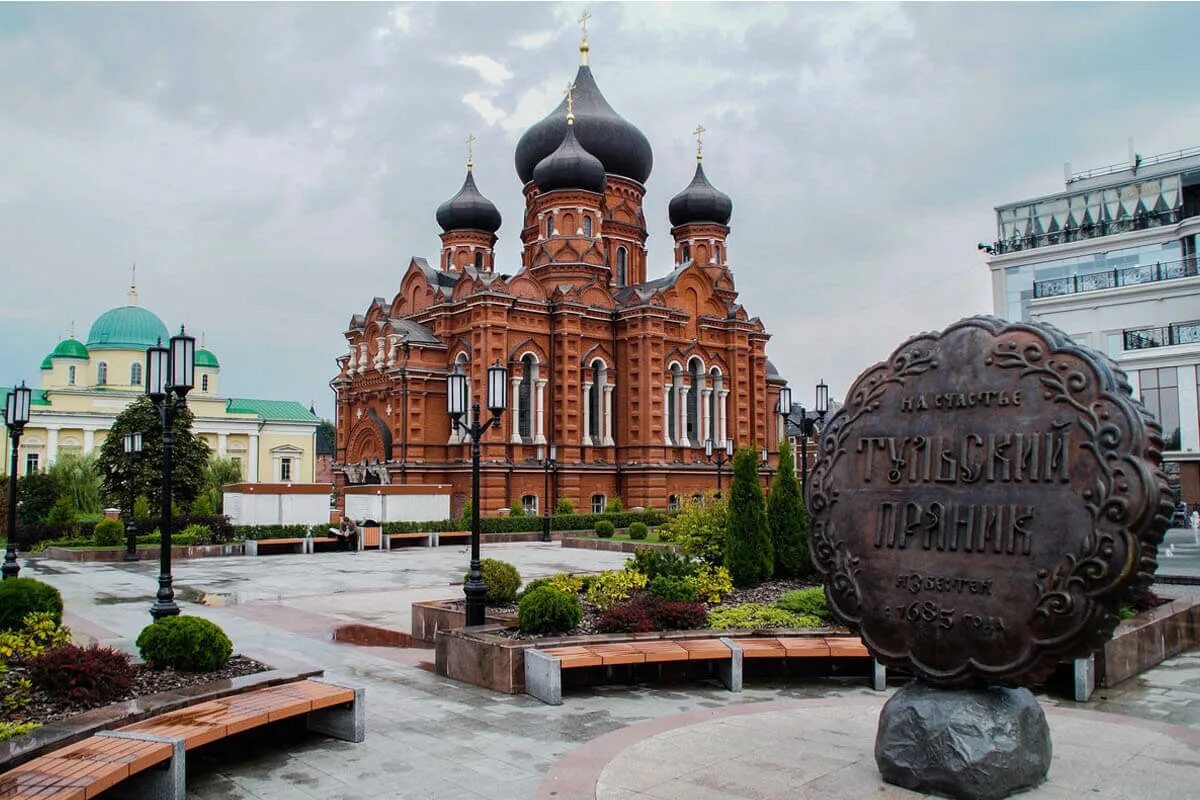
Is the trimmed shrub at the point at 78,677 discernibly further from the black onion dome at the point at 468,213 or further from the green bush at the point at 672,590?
the black onion dome at the point at 468,213

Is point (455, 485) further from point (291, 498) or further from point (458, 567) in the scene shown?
point (458, 567)

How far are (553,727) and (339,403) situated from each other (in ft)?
130

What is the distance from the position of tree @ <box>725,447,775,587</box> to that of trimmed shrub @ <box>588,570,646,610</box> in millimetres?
1925

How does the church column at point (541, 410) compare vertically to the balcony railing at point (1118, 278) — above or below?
below

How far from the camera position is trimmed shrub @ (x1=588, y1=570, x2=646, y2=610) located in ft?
39.2

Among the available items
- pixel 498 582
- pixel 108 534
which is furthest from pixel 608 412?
pixel 498 582

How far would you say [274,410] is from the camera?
7238 cm

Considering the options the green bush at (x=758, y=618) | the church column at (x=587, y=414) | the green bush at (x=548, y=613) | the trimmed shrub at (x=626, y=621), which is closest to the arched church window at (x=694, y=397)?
the church column at (x=587, y=414)

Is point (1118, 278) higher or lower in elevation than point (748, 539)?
higher

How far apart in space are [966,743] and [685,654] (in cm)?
379

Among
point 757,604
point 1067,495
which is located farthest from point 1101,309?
point 1067,495

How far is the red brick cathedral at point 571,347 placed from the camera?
40.1 m

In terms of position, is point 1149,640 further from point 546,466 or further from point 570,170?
point 570,170

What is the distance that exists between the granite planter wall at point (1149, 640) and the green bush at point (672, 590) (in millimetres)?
4661
